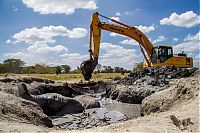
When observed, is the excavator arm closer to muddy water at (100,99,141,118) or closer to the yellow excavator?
the yellow excavator

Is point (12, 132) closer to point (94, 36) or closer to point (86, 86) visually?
point (94, 36)

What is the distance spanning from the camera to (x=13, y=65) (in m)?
80.9

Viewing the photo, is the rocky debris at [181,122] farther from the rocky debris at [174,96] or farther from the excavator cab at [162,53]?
the excavator cab at [162,53]

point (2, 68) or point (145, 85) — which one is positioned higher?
point (2, 68)

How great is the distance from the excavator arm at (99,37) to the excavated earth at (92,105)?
7.09 ft

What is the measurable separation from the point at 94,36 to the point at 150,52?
664cm

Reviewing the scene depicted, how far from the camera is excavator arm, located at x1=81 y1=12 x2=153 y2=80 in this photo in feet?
83.6

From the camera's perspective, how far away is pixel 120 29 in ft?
100

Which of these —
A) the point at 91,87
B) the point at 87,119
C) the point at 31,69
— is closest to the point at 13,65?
the point at 31,69

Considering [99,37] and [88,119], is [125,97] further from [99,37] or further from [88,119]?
[88,119]

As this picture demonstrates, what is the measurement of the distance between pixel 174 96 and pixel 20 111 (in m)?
5.53

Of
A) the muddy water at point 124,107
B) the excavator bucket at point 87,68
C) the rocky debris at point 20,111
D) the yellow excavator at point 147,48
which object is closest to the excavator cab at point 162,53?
the yellow excavator at point 147,48

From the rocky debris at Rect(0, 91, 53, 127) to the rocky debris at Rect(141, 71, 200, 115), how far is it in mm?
4211

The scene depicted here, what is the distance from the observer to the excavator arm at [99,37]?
25484mm
